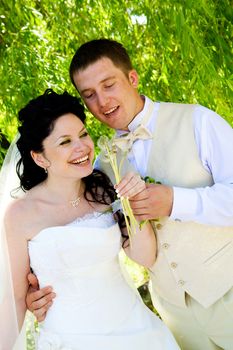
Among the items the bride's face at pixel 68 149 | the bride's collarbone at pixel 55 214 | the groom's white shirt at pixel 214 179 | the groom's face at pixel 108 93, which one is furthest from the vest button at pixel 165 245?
the groom's face at pixel 108 93

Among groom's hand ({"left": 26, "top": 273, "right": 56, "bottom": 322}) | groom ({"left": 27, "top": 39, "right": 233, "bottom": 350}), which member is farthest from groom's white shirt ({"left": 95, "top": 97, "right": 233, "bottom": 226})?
groom's hand ({"left": 26, "top": 273, "right": 56, "bottom": 322})

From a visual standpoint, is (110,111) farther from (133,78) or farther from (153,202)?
(153,202)

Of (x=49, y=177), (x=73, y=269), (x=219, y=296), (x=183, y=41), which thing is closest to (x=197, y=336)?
(x=219, y=296)

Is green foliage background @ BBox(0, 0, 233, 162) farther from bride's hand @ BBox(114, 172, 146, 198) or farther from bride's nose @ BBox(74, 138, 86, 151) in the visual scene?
bride's hand @ BBox(114, 172, 146, 198)

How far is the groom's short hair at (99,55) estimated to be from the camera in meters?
2.92

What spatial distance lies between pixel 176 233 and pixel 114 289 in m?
0.37

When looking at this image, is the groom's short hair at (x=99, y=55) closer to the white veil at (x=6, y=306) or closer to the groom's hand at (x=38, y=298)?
the white veil at (x=6, y=306)

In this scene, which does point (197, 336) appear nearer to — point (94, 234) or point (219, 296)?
point (219, 296)

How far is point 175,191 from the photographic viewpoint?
8.79ft

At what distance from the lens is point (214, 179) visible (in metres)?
2.78

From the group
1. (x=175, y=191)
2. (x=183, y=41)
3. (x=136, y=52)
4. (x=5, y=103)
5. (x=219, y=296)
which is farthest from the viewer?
(x=136, y=52)

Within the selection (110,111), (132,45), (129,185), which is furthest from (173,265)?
(132,45)

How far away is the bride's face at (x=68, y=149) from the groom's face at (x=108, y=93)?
5.4 inches

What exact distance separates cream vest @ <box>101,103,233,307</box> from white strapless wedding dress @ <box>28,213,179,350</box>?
22 cm
